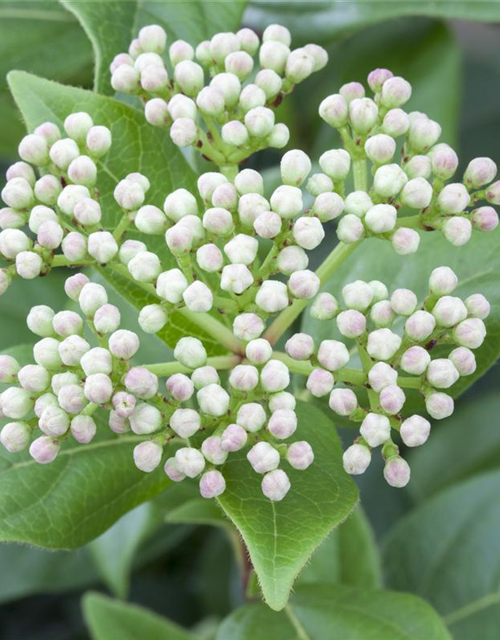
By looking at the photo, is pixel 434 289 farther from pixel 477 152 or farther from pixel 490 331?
pixel 477 152

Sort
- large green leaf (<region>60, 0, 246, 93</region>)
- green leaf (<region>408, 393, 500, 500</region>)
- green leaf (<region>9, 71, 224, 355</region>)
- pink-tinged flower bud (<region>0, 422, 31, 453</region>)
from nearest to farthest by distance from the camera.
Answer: pink-tinged flower bud (<region>0, 422, 31, 453</region>)
green leaf (<region>9, 71, 224, 355</region>)
large green leaf (<region>60, 0, 246, 93</region>)
green leaf (<region>408, 393, 500, 500</region>)

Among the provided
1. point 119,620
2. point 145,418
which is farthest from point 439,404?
point 119,620

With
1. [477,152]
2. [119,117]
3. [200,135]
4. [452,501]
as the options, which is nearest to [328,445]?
[200,135]

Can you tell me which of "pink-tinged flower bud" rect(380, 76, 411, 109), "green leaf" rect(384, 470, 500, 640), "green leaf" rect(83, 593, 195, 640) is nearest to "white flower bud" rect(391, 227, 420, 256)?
"pink-tinged flower bud" rect(380, 76, 411, 109)

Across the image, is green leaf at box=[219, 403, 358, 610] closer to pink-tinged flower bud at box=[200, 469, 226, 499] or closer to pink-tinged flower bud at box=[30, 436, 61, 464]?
pink-tinged flower bud at box=[200, 469, 226, 499]

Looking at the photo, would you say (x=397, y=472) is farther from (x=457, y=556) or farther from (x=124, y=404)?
(x=457, y=556)

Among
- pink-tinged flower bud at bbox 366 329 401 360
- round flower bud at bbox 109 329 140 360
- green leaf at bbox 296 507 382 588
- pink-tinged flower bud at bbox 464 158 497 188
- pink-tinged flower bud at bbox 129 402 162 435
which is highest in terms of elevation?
pink-tinged flower bud at bbox 464 158 497 188

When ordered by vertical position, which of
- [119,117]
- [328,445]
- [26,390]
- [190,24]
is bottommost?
[26,390]

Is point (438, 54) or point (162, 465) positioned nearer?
point (162, 465)
